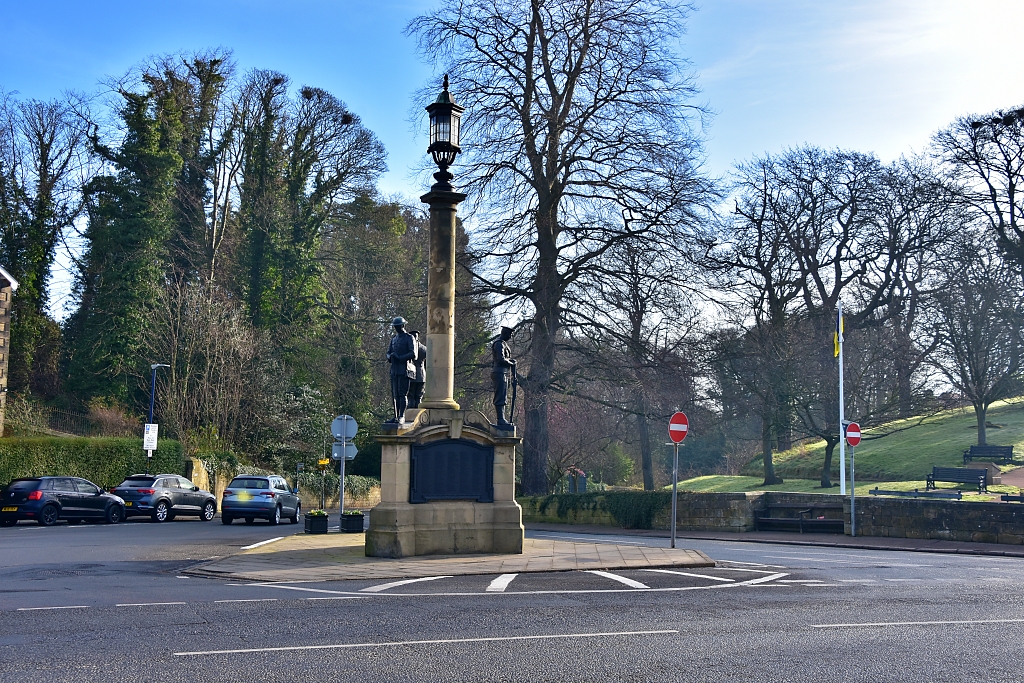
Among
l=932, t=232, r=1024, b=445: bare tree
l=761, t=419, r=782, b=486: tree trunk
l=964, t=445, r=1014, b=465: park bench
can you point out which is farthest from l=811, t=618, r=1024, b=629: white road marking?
l=932, t=232, r=1024, b=445: bare tree

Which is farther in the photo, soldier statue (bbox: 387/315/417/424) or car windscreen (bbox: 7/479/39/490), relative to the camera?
car windscreen (bbox: 7/479/39/490)

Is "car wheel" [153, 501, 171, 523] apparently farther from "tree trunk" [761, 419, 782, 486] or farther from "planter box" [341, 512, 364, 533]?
"tree trunk" [761, 419, 782, 486]

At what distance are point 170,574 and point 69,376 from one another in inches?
1250

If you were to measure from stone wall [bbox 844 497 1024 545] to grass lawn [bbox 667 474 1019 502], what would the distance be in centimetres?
544

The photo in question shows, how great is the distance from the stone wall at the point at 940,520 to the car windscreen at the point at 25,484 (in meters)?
22.5

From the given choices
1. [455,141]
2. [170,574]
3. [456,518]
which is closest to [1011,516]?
[456,518]

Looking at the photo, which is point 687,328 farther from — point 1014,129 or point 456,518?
point 1014,129

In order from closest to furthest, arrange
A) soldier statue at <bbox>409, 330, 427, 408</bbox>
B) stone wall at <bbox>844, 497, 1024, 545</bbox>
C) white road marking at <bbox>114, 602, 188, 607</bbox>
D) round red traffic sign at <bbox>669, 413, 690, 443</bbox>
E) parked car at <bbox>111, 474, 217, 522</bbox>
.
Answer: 1. white road marking at <bbox>114, 602, 188, 607</bbox>
2. soldier statue at <bbox>409, 330, 427, 408</bbox>
3. round red traffic sign at <bbox>669, 413, 690, 443</bbox>
4. stone wall at <bbox>844, 497, 1024, 545</bbox>
5. parked car at <bbox>111, 474, 217, 522</bbox>

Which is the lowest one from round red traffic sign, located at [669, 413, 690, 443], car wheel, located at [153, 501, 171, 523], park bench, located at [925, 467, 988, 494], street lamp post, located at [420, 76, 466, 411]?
car wheel, located at [153, 501, 171, 523]

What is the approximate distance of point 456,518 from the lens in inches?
650

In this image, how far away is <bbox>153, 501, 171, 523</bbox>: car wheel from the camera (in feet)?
101

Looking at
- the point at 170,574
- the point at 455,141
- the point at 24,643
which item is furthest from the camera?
the point at 455,141

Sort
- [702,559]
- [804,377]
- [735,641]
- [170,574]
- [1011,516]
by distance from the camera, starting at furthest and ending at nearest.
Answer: [804,377] < [1011,516] < [702,559] < [170,574] < [735,641]

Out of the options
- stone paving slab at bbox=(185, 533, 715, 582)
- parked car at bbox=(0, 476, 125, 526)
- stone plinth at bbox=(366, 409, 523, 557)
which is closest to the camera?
stone paving slab at bbox=(185, 533, 715, 582)
